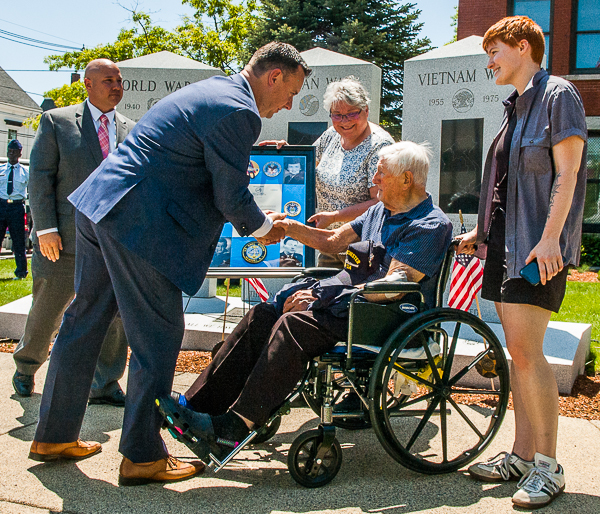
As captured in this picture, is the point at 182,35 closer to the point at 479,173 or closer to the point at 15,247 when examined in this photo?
the point at 15,247

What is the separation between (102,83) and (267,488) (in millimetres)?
2593

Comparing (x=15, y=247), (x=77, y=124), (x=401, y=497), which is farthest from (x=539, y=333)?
(x=15, y=247)

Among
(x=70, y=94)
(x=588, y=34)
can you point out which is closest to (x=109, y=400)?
(x=588, y=34)

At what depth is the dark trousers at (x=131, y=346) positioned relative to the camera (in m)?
2.73

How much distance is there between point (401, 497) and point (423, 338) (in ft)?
2.31

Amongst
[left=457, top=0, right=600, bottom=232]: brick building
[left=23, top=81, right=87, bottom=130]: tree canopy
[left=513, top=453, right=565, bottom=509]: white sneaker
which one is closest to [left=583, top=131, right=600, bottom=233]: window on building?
[left=457, top=0, right=600, bottom=232]: brick building

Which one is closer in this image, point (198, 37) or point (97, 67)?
point (97, 67)

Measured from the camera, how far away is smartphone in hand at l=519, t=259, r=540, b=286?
2.64m

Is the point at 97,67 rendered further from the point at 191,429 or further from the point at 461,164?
the point at 461,164

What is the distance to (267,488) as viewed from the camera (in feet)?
9.31

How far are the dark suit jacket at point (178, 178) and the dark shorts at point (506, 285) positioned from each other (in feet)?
3.84

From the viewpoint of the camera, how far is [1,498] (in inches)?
105

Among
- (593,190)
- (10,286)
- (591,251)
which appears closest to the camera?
(10,286)

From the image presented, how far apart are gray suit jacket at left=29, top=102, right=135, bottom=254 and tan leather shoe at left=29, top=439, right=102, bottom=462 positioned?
1267 mm
